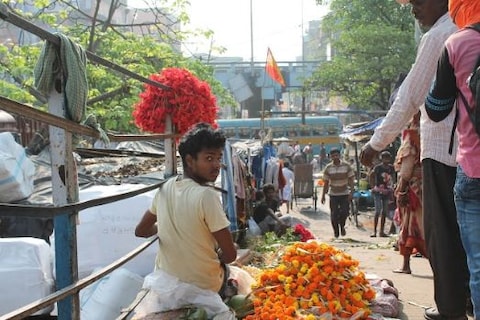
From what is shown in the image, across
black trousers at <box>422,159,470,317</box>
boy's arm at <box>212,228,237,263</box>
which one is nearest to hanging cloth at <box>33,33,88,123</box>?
boy's arm at <box>212,228,237,263</box>

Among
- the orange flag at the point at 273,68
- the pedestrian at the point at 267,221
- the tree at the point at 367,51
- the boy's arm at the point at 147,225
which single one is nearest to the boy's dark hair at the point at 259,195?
the pedestrian at the point at 267,221

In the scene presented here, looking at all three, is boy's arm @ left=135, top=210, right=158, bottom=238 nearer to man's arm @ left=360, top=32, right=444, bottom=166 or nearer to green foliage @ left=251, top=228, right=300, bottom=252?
man's arm @ left=360, top=32, right=444, bottom=166

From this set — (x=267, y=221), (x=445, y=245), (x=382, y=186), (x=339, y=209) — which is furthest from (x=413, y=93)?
(x=382, y=186)

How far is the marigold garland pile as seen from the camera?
3.88 meters

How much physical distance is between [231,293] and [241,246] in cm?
350

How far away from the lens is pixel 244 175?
9.38m

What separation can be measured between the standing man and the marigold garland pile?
91cm

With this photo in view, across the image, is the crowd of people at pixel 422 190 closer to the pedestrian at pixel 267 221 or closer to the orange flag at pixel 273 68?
the pedestrian at pixel 267 221

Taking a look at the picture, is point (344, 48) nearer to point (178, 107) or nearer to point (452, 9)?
point (178, 107)

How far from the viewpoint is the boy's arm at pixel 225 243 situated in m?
3.18

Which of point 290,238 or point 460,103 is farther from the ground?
point 460,103

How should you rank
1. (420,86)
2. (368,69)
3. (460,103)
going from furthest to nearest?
1. (368,69)
2. (420,86)
3. (460,103)

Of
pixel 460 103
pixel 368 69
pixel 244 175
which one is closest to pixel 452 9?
pixel 460 103

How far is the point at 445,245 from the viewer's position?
307 cm
